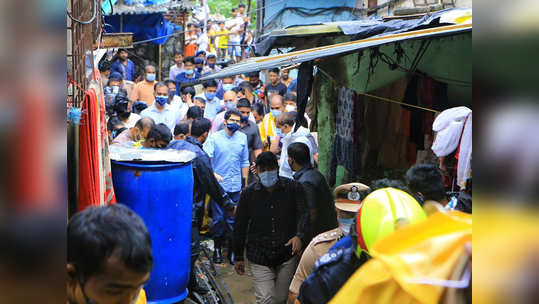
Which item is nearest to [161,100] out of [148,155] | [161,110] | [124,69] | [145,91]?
[161,110]

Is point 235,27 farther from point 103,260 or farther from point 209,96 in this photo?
point 103,260

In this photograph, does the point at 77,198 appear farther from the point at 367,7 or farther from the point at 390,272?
the point at 367,7

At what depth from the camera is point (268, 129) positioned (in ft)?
28.7

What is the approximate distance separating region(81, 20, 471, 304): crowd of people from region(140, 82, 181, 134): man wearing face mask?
0.06 ft

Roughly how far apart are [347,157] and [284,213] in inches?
122

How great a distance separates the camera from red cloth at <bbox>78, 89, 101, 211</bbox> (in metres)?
2.87

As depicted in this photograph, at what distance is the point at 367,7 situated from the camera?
15.4 m

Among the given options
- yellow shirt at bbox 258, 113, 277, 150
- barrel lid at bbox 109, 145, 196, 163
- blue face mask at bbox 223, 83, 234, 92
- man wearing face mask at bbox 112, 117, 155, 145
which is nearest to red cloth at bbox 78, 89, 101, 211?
barrel lid at bbox 109, 145, 196, 163

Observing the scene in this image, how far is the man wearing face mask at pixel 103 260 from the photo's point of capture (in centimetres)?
142

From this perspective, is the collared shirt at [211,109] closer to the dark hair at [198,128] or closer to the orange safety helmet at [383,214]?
the dark hair at [198,128]

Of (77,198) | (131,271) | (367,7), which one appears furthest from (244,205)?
(367,7)

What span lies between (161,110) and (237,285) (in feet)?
10.5

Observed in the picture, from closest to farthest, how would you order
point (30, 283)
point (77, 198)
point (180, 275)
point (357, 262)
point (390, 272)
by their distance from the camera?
1. point (30, 283)
2. point (390, 272)
3. point (357, 262)
4. point (77, 198)
5. point (180, 275)

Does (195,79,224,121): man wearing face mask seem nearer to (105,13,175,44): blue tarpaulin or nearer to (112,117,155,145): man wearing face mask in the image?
(112,117,155,145): man wearing face mask
